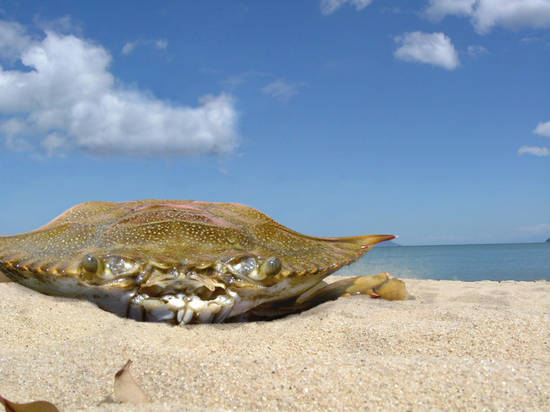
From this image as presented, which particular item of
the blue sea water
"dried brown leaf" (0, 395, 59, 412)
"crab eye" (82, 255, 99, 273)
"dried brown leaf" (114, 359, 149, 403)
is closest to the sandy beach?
"dried brown leaf" (114, 359, 149, 403)

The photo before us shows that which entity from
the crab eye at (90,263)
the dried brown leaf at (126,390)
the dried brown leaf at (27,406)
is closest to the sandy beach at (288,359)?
the dried brown leaf at (126,390)

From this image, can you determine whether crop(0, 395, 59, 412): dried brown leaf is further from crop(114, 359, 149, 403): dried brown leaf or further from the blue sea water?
the blue sea water

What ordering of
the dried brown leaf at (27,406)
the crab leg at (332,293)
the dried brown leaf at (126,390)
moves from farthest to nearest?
1. the crab leg at (332,293)
2. the dried brown leaf at (126,390)
3. the dried brown leaf at (27,406)

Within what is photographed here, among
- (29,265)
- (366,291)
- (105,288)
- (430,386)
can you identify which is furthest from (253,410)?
(366,291)

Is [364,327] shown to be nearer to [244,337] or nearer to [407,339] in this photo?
[407,339]

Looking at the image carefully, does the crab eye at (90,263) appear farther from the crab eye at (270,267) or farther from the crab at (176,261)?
the crab eye at (270,267)
